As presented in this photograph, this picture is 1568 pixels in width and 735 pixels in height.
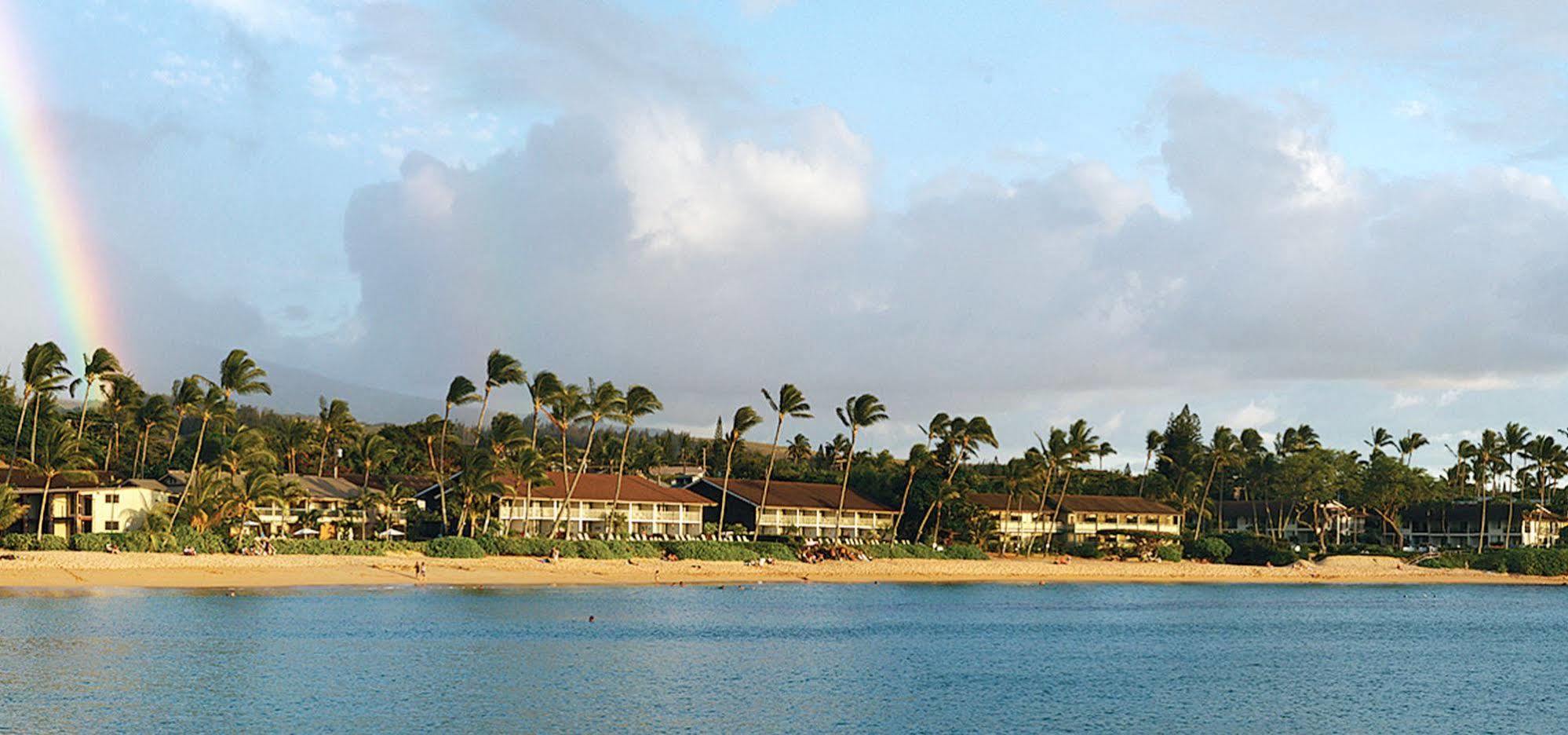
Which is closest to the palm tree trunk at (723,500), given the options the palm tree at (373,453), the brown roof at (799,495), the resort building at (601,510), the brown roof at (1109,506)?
the brown roof at (799,495)

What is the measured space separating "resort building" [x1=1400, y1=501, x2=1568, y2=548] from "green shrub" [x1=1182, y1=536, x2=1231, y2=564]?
140 ft

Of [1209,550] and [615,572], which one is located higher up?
[1209,550]

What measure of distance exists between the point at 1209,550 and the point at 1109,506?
13.6 metres

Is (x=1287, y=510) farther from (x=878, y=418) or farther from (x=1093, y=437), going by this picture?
(x=878, y=418)

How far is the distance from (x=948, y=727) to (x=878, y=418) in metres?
87.0

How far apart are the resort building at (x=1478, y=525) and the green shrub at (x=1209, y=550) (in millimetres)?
42606

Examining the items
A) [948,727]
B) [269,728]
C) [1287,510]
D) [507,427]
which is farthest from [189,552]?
[1287,510]

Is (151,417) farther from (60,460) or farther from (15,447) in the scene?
(60,460)

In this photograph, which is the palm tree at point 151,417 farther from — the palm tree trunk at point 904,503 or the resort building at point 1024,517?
the resort building at point 1024,517

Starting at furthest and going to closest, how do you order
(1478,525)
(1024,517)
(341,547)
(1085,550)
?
(1478,525) < (1024,517) < (1085,550) < (341,547)

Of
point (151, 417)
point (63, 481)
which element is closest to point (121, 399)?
point (151, 417)

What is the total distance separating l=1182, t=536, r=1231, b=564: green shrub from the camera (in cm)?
13838

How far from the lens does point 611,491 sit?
118438 mm

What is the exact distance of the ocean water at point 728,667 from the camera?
4003cm
